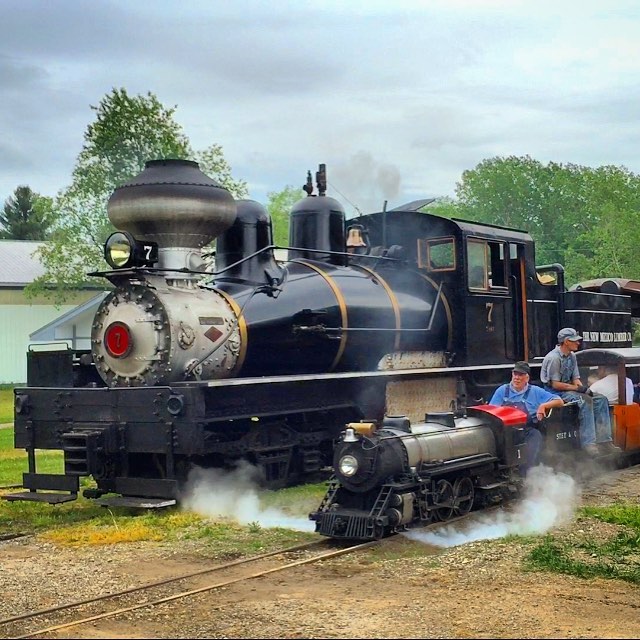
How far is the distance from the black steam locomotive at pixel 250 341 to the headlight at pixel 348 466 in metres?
1.64

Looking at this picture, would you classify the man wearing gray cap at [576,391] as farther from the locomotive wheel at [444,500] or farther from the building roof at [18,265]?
the building roof at [18,265]

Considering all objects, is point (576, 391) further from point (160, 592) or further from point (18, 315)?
point (18, 315)

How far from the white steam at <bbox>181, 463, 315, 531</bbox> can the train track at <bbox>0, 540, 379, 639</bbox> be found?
52.0 inches

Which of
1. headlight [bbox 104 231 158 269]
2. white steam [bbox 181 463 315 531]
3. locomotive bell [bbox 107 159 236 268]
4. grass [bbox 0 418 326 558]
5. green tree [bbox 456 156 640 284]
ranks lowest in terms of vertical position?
grass [bbox 0 418 326 558]

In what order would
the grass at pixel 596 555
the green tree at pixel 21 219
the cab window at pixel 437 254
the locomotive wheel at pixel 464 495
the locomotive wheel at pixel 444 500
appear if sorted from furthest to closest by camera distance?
the green tree at pixel 21 219
the cab window at pixel 437 254
the locomotive wheel at pixel 464 495
the locomotive wheel at pixel 444 500
the grass at pixel 596 555

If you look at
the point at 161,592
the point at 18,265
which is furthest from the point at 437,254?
the point at 18,265

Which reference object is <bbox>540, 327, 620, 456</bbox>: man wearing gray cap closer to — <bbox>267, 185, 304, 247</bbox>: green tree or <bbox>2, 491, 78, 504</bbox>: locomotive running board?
<bbox>2, 491, 78, 504</bbox>: locomotive running board

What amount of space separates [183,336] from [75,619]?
12.9 feet

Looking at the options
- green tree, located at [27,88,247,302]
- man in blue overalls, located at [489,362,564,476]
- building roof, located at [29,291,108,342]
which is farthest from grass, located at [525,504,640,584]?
building roof, located at [29,291,108,342]

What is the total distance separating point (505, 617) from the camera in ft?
18.4

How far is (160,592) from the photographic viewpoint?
638 cm

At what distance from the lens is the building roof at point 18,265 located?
3766 centimetres

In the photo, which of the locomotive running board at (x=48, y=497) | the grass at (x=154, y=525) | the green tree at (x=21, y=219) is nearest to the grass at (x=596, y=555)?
the grass at (x=154, y=525)

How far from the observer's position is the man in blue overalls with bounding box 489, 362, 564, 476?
9.86m
